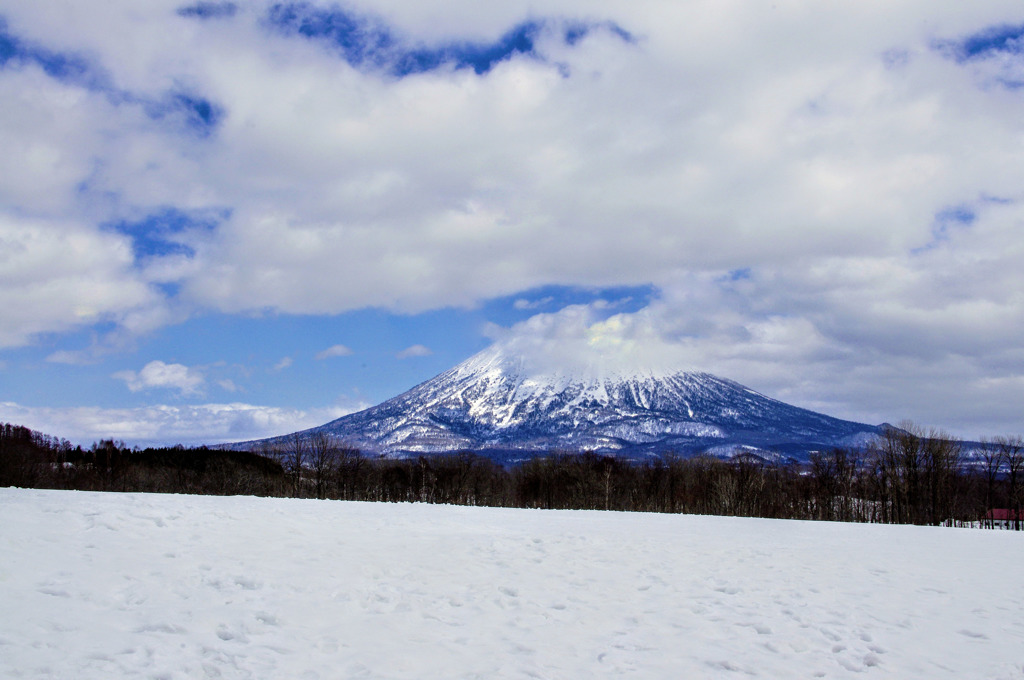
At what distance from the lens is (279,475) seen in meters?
99.6

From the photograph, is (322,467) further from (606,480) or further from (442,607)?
(442,607)

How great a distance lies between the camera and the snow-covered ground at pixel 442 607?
8.96 m

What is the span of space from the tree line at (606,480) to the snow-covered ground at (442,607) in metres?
58.2

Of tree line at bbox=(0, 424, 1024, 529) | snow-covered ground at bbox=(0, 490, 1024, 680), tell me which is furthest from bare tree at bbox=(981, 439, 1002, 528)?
snow-covered ground at bbox=(0, 490, 1024, 680)

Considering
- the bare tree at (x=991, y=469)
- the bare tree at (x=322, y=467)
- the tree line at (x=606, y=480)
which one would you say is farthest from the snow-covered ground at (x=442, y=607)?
the bare tree at (x=991, y=469)

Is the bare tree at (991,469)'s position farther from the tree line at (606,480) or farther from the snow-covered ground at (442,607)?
the snow-covered ground at (442,607)

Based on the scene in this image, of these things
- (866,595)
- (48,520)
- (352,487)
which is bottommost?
(352,487)

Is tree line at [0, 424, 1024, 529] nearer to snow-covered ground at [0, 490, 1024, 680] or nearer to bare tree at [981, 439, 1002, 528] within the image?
bare tree at [981, 439, 1002, 528]

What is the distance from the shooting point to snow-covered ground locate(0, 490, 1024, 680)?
896 cm

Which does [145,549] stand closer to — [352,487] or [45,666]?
[45,666]

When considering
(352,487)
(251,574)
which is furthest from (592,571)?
(352,487)

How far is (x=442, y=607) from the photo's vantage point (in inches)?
460

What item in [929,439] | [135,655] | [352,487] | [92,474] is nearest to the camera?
[135,655]

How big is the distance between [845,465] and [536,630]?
3795 inches
